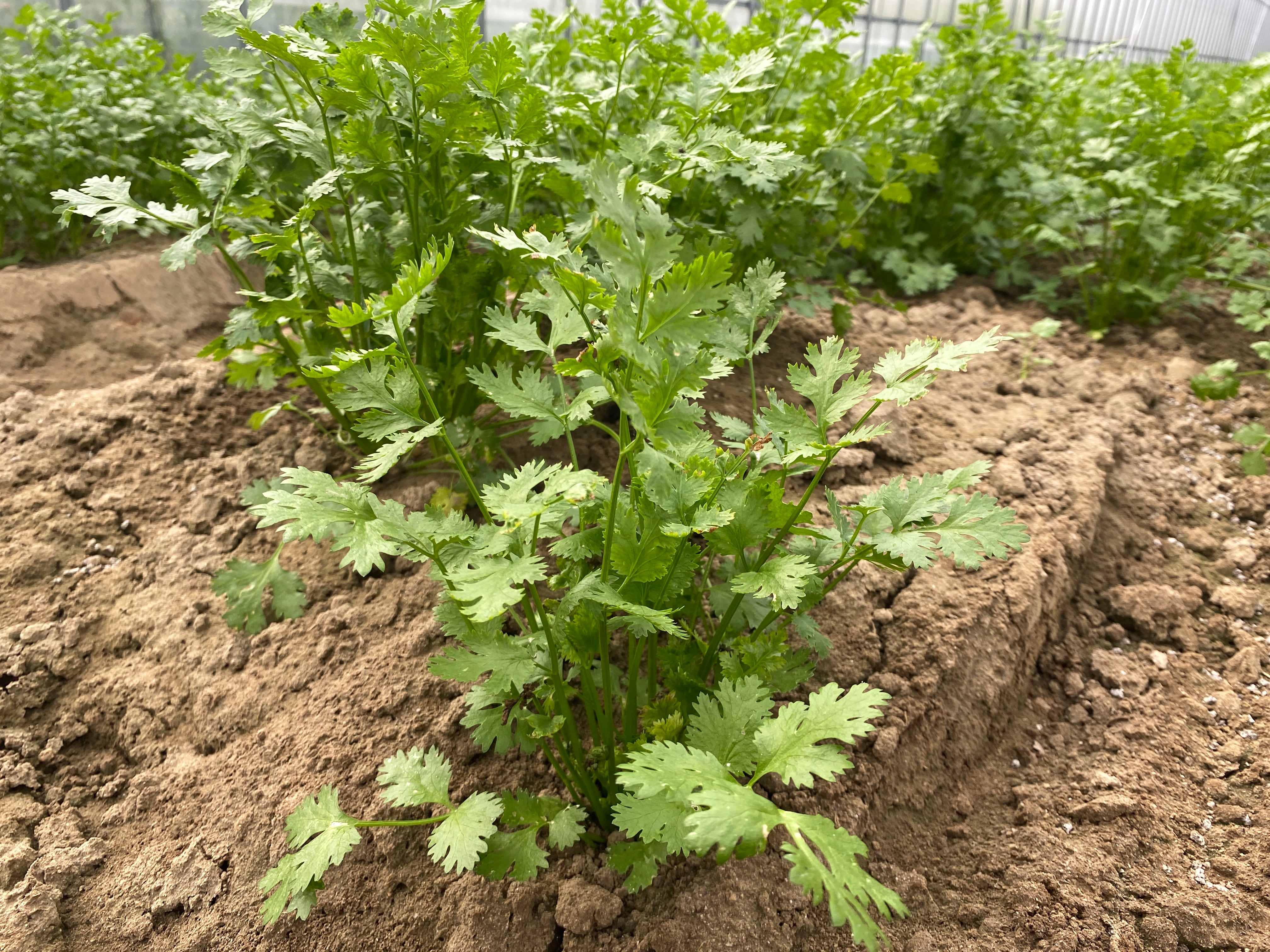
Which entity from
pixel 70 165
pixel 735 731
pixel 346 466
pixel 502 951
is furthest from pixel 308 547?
pixel 70 165

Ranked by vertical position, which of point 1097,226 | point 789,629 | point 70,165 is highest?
point 70,165

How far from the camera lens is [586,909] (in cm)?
129

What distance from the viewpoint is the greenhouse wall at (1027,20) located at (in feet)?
19.6

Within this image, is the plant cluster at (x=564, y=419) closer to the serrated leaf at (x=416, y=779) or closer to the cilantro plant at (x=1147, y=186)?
the serrated leaf at (x=416, y=779)

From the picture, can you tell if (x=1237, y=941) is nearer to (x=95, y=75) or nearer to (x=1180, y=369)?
(x=1180, y=369)

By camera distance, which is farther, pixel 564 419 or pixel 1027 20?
pixel 1027 20

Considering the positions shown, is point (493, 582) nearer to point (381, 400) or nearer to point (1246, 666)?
point (381, 400)

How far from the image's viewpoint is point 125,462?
2.22m

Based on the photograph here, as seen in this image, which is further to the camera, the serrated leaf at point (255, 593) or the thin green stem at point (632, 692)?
the serrated leaf at point (255, 593)

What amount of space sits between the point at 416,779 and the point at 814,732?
69 cm

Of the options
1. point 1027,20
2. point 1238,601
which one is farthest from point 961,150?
point 1027,20

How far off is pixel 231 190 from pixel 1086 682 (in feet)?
7.71

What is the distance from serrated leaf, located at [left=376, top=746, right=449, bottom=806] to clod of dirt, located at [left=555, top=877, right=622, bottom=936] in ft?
0.85

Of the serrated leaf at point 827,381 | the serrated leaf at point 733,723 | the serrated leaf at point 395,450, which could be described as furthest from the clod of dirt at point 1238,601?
the serrated leaf at point 395,450
